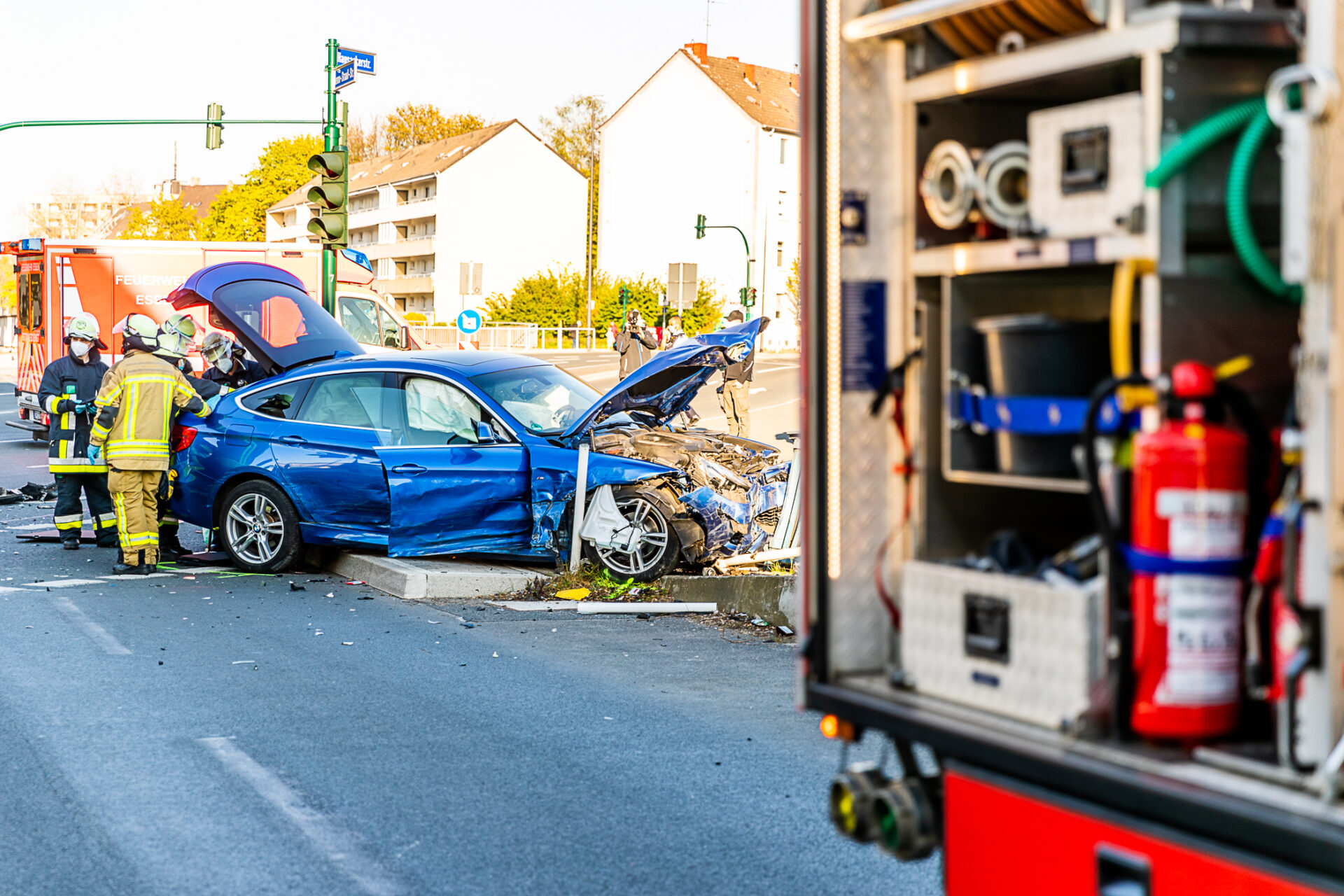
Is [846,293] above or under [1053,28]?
under

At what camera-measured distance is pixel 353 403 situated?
10508 mm

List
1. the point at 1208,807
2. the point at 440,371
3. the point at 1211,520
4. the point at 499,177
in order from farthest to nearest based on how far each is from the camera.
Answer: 1. the point at 499,177
2. the point at 440,371
3. the point at 1211,520
4. the point at 1208,807

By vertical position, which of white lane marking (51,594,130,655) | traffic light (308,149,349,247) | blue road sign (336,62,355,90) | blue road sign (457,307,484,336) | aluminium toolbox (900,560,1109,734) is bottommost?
white lane marking (51,594,130,655)

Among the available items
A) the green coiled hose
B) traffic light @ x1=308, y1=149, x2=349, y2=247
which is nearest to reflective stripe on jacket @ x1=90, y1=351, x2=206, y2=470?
traffic light @ x1=308, y1=149, x2=349, y2=247

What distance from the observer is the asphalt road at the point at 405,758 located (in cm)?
454

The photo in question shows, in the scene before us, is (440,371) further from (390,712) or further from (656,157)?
(656,157)

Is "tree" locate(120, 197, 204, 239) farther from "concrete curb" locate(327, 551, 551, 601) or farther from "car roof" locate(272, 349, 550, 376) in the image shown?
"concrete curb" locate(327, 551, 551, 601)

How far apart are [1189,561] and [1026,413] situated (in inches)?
22.7

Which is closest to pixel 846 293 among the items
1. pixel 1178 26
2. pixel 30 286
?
pixel 1178 26

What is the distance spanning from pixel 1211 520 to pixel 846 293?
969 millimetres

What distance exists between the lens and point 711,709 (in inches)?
263

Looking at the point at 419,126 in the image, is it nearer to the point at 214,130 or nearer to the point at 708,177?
the point at 708,177

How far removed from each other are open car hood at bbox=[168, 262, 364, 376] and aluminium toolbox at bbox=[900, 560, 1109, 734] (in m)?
9.16

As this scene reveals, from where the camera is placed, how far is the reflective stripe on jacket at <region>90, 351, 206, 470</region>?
Result: 10.6 meters
